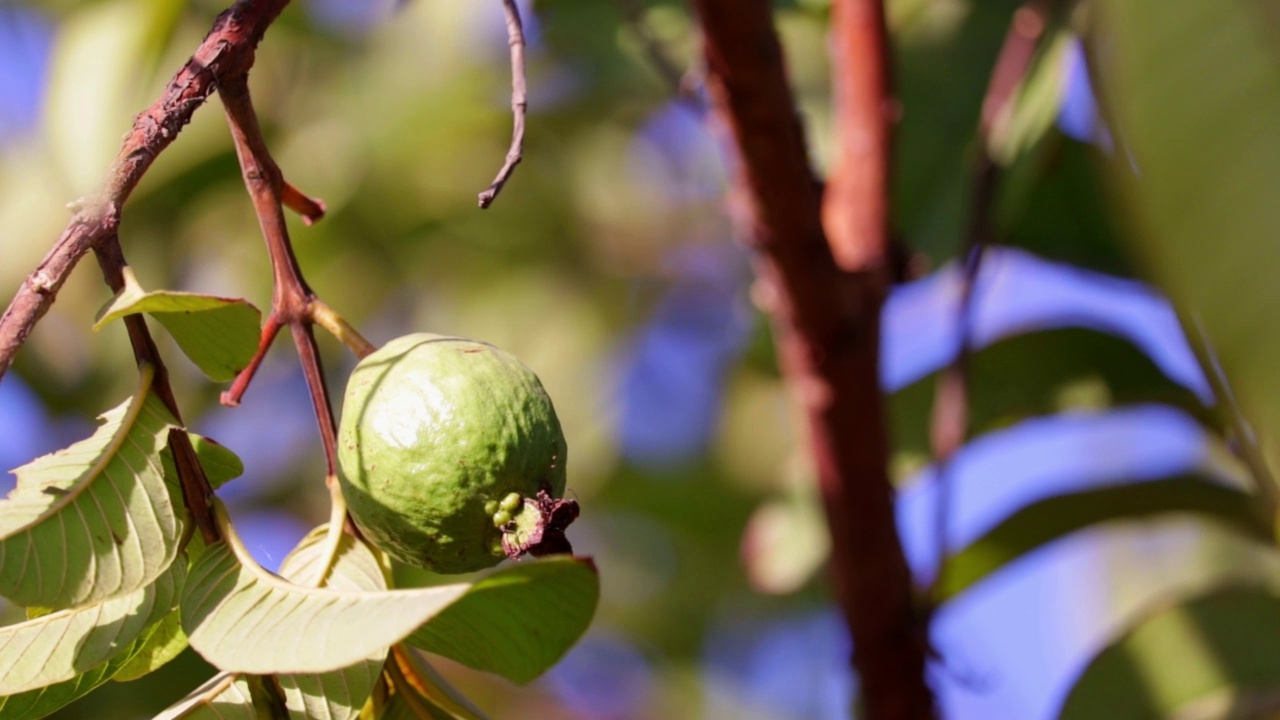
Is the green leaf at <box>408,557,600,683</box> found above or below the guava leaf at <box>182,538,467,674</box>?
below

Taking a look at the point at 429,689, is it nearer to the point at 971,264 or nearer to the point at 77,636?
the point at 77,636

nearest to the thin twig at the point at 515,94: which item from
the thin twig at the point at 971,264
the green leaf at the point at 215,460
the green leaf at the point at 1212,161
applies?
the green leaf at the point at 215,460

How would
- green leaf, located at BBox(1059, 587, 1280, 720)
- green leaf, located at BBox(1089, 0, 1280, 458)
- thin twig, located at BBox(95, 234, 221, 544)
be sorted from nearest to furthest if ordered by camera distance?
1. green leaf, located at BBox(1089, 0, 1280, 458)
2. thin twig, located at BBox(95, 234, 221, 544)
3. green leaf, located at BBox(1059, 587, 1280, 720)

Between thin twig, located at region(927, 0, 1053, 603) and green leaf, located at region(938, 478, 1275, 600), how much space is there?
6 cm

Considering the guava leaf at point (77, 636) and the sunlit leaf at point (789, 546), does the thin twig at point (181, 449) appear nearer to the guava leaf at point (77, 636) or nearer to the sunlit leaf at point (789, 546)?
the guava leaf at point (77, 636)

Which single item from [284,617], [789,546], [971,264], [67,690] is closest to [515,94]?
[284,617]

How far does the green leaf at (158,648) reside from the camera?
85 cm

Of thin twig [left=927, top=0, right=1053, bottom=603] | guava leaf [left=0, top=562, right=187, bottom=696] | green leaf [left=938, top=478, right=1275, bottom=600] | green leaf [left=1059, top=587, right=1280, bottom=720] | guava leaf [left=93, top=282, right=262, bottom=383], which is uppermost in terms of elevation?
guava leaf [left=93, top=282, right=262, bottom=383]

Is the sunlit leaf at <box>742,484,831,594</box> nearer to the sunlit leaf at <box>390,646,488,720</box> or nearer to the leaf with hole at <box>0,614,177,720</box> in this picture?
the sunlit leaf at <box>390,646,488,720</box>

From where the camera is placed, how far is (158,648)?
858 millimetres

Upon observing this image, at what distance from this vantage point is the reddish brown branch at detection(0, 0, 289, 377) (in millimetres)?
669

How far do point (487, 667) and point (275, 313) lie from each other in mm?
275

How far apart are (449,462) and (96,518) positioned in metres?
0.21

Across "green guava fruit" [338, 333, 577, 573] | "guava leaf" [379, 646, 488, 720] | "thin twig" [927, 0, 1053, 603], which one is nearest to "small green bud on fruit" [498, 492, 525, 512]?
"green guava fruit" [338, 333, 577, 573]
